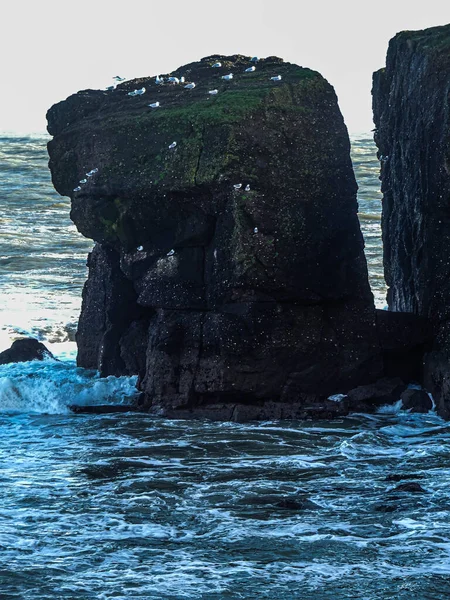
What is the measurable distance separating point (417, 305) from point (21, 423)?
26.7 feet

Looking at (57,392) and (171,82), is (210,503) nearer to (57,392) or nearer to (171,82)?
(57,392)

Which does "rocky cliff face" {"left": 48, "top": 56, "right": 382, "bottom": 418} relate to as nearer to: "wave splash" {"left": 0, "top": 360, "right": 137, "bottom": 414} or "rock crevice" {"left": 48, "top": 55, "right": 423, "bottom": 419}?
"rock crevice" {"left": 48, "top": 55, "right": 423, "bottom": 419}

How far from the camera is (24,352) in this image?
26703mm

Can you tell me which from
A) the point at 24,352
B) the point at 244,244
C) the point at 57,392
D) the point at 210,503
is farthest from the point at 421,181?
the point at 24,352

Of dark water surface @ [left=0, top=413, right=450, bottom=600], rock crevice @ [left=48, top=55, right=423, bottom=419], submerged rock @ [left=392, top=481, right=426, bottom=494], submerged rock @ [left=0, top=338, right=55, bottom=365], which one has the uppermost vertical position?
rock crevice @ [left=48, top=55, right=423, bottom=419]

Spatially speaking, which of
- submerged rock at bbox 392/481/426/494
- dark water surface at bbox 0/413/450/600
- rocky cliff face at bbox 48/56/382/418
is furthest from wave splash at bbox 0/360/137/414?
submerged rock at bbox 392/481/426/494

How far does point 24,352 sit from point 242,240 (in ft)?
28.3

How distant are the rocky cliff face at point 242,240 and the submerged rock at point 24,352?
5366mm

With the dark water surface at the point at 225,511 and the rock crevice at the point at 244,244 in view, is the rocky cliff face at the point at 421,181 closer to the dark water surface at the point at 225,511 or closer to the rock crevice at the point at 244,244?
the rock crevice at the point at 244,244

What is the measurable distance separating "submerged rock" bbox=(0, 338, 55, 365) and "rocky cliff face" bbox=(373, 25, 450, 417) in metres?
8.43

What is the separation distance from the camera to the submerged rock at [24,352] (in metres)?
26.5

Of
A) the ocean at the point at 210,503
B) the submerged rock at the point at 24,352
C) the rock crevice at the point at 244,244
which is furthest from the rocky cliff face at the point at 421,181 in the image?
the submerged rock at the point at 24,352

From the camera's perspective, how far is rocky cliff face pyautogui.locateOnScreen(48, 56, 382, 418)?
20234mm

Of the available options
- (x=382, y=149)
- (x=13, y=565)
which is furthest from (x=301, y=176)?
(x=13, y=565)
